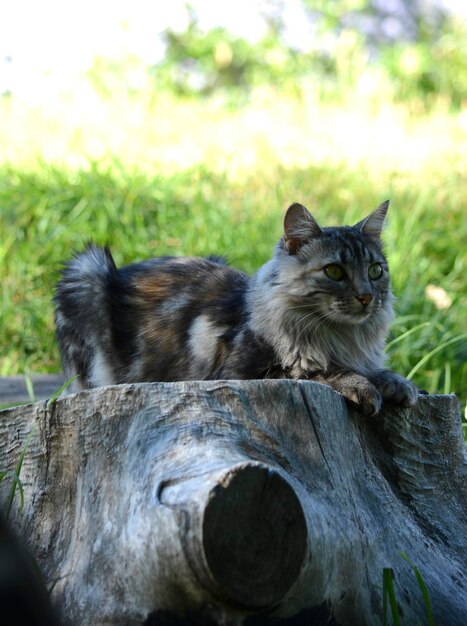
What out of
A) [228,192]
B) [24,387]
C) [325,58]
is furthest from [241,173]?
[325,58]

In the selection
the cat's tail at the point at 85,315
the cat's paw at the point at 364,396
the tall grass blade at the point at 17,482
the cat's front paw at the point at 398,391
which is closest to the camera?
the tall grass blade at the point at 17,482

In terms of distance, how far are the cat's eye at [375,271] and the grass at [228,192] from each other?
1.39 m

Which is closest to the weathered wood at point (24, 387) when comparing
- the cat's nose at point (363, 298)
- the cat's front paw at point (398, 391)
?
the cat's nose at point (363, 298)

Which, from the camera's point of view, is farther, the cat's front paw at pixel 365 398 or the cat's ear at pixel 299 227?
the cat's ear at pixel 299 227

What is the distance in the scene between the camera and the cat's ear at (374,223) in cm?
333

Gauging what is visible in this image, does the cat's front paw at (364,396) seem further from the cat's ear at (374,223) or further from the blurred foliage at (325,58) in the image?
the blurred foliage at (325,58)

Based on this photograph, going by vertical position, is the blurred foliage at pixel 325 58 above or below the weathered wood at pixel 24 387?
above

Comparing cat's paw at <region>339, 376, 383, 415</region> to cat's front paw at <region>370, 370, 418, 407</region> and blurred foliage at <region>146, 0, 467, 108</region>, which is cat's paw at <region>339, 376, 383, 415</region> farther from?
blurred foliage at <region>146, 0, 467, 108</region>

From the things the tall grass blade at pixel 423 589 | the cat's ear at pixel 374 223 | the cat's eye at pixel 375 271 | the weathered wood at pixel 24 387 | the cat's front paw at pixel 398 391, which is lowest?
the weathered wood at pixel 24 387

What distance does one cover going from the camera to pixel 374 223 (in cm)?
336

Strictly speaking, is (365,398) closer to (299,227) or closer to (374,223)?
(299,227)

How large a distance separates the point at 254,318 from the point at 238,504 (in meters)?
1.39

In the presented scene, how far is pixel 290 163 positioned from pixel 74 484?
562 cm

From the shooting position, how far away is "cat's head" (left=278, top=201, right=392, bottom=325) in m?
2.96
